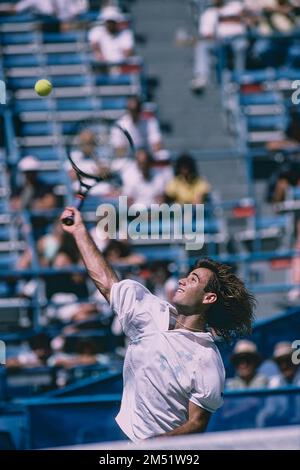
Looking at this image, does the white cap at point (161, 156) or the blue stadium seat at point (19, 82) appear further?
the blue stadium seat at point (19, 82)

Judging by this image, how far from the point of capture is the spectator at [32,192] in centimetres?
952

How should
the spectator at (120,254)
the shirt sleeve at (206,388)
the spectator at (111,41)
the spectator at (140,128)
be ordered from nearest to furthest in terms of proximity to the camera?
the shirt sleeve at (206,388) → the spectator at (120,254) → the spectator at (140,128) → the spectator at (111,41)

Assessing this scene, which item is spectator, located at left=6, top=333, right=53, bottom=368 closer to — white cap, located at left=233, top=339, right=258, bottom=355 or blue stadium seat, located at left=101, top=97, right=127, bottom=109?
white cap, located at left=233, top=339, right=258, bottom=355

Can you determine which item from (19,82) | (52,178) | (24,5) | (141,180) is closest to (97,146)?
(141,180)

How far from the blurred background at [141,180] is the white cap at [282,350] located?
1cm

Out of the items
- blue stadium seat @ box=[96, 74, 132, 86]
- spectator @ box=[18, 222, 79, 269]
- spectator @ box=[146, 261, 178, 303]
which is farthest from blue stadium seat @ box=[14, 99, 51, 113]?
spectator @ box=[146, 261, 178, 303]

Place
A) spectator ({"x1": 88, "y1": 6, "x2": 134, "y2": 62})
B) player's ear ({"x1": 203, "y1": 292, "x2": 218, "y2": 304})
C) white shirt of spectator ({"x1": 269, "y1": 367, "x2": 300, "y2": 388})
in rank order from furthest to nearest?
spectator ({"x1": 88, "y1": 6, "x2": 134, "y2": 62})
white shirt of spectator ({"x1": 269, "y1": 367, "x2": 300, "y2": 388})
player's ear ({"x1": 203, "y1": 292, "x2": 218, "y2": 304})

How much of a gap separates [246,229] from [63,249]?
1.43 metres

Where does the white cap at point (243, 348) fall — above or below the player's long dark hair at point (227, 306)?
below

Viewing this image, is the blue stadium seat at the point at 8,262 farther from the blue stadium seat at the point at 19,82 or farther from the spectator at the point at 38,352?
the blue stadium seat at the point at 19,82

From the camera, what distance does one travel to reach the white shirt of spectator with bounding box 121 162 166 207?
9.55 meters

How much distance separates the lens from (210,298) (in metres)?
5.73

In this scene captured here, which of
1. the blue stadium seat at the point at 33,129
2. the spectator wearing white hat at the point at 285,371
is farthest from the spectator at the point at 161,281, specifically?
the blue stadium seat at the point at 33,129

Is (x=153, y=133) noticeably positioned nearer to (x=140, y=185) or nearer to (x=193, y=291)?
(x=140, y=185)
